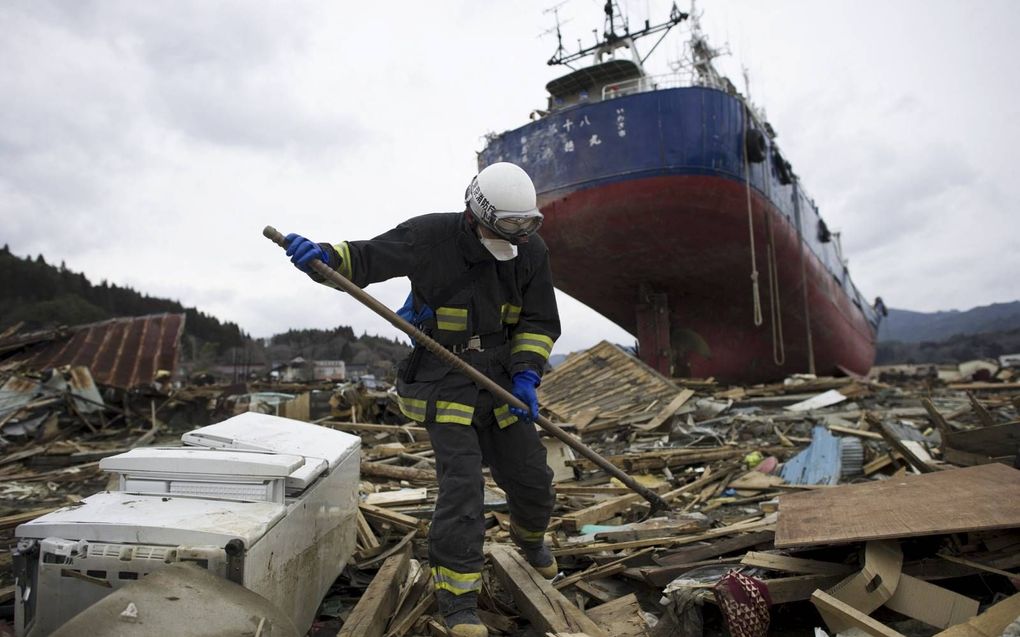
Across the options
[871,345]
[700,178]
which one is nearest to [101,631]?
[700,178]

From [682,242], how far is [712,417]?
455cm

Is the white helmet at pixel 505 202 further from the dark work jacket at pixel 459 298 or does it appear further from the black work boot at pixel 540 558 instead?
the black work boot at pixel 540 558

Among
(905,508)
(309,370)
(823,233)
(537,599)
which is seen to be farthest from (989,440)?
(309,370)

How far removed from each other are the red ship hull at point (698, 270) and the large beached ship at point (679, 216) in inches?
1.2

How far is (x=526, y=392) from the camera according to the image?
275 cm

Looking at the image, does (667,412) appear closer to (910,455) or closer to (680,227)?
(910,455)

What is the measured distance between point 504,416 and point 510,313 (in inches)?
19.9

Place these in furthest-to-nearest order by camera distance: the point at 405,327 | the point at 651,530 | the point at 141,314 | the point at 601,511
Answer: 1. the point at 141,314
2. the point at 601,511
3. the point at 651,530
4. the point at 405,327

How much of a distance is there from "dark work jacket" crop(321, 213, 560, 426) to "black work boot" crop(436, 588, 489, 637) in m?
0.67

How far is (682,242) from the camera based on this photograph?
11352 mm

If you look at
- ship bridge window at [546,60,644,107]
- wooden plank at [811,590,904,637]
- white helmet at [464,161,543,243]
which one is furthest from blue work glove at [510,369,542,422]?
ship bridge window at [546,60,644,107]

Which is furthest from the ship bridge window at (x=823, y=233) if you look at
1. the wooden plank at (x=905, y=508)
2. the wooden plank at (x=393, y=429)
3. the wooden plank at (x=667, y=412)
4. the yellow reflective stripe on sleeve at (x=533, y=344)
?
the yellow reflective stripe on sleeve at (x=533, y=344)

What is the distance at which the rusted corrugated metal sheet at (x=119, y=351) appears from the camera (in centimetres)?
1034

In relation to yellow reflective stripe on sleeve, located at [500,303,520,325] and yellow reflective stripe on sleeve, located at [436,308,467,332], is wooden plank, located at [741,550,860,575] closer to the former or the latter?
yellow reflective stripe on sleeve, located at [500,303,520,325]
